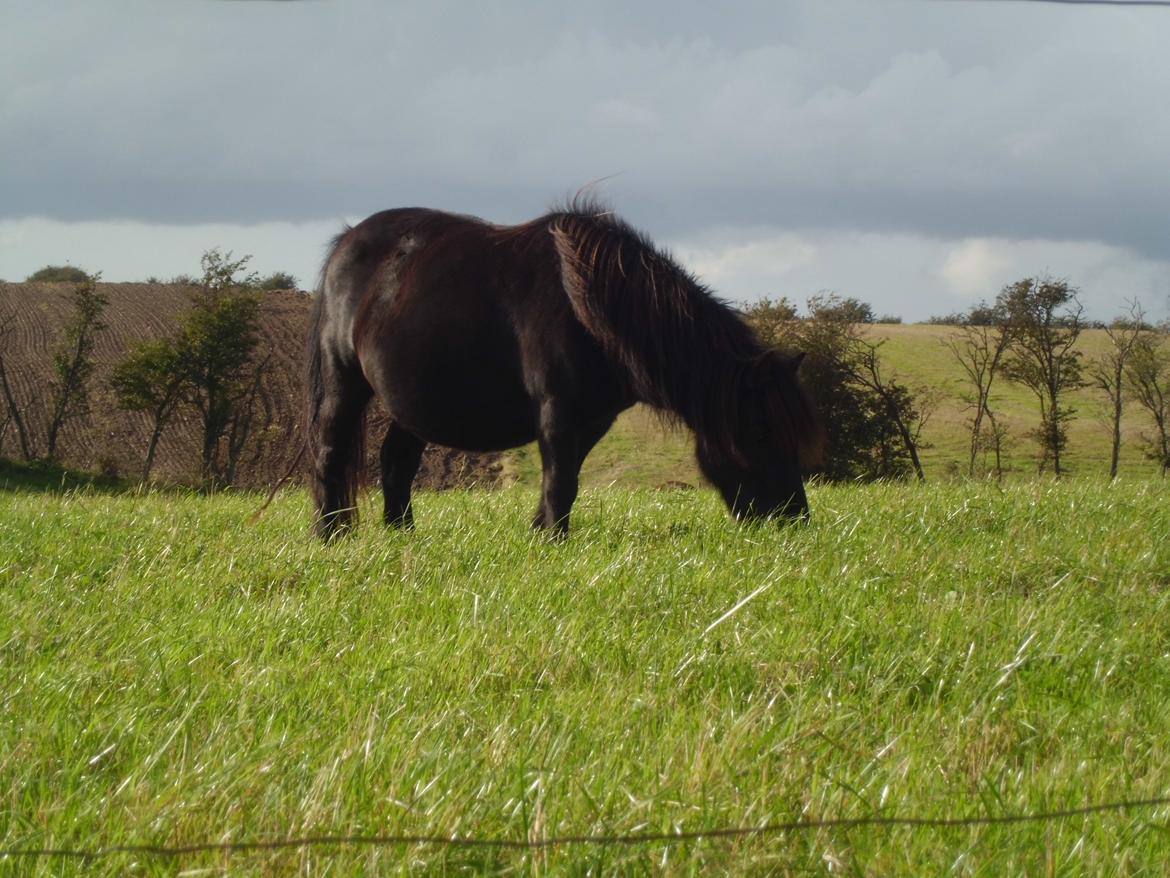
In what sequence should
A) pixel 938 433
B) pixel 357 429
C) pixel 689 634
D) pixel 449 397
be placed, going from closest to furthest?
pixel 689 634 < pixel 449 397 < pixel 357 429 < pixel 938 433

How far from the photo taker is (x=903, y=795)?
2576mm

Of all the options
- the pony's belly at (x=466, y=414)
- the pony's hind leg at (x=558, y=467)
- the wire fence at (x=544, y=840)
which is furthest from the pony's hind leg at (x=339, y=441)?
the wire fence at (x=544, y=840)

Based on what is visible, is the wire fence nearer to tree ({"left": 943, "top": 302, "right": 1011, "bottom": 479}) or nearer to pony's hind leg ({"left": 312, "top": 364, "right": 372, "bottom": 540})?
pony's hind leg ({"left": 312, "top": 364, "right": 372, "bottom": 540})

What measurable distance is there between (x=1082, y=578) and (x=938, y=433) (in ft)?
146

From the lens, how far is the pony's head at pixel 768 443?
6.32 meters

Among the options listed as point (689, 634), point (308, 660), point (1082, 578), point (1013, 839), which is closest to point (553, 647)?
point (689, 634)

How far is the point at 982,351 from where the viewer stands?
41.8 meters

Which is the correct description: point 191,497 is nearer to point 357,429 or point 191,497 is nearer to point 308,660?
point 357,429

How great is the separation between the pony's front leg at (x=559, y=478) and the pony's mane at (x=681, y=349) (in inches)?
23.4

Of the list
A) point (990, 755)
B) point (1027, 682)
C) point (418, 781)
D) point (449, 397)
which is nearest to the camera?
point (418, 781)

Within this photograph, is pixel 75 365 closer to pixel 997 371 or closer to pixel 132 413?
pixel 132 413

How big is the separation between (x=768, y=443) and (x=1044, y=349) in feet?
127

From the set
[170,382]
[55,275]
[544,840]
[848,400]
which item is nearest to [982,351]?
[848,400]

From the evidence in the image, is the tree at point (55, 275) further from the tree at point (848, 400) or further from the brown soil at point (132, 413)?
the tree at point (848, 400)
